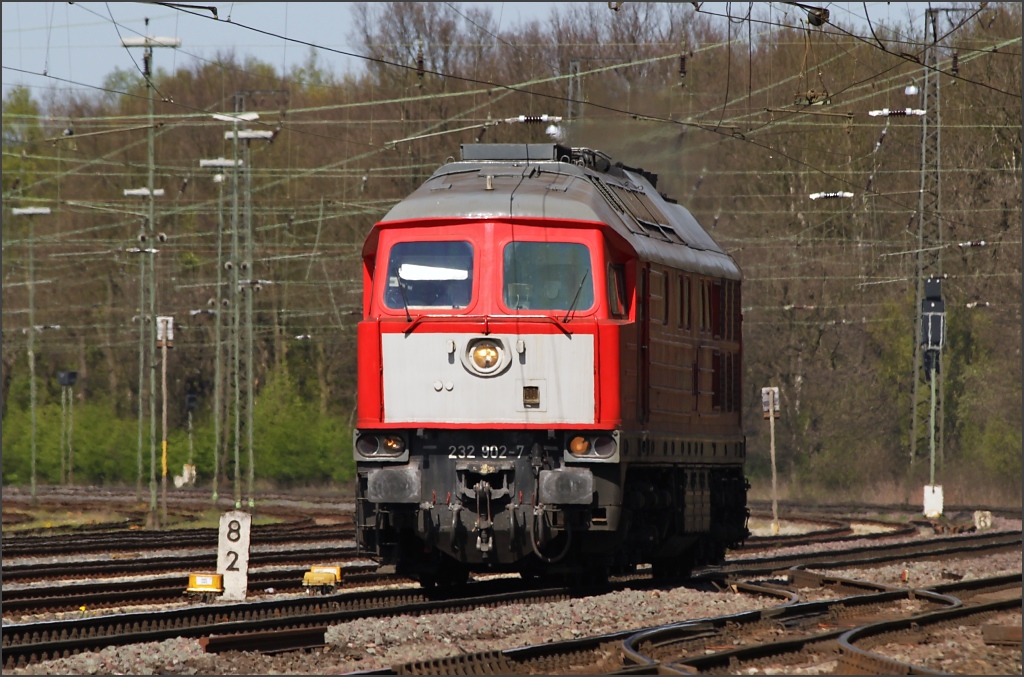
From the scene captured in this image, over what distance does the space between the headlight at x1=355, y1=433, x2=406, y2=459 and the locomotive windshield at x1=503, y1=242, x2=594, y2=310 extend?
169cm

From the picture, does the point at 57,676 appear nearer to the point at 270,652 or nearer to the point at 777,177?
the point at 270,652

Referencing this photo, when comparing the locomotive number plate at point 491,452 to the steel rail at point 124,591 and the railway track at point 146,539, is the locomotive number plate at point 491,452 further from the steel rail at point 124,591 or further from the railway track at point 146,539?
the railway track at point 146,539

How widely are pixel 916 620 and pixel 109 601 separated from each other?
26.7ft

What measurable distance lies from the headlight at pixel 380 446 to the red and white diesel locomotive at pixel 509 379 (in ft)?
0.04

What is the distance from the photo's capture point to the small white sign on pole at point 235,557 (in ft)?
52.6

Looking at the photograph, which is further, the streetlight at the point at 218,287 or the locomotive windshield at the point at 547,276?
the streetlight at the point at 218,287

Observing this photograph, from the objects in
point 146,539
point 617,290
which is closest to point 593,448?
point 617,290

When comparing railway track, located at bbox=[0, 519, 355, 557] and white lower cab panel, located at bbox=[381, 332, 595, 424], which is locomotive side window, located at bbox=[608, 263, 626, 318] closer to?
white lower cab panel, located at bbox=[381, 332, 595, 424]

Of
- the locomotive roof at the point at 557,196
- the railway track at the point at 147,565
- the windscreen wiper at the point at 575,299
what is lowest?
the railway track at the point at 147,565

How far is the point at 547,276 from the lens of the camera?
1484cm

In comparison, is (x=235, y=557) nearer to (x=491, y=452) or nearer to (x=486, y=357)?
(x=491, y=452)

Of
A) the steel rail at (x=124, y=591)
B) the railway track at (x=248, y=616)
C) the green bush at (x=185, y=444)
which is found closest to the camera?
the railway track at (x=248, y=616)

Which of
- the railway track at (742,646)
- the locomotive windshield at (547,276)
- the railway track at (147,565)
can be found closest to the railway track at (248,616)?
the railway track at (742,646)

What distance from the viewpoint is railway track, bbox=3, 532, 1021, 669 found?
38.6ft
